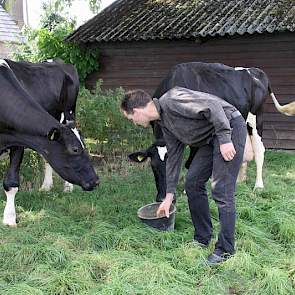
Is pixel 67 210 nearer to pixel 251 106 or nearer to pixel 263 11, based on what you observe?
pixel 251 106

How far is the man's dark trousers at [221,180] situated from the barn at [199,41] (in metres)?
6.34

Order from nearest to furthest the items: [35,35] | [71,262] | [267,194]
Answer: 1. [71,262]
2. [267,194]
3. [35,35]

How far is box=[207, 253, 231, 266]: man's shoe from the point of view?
3.94m

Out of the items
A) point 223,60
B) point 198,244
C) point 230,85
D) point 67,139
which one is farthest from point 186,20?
point 198,244

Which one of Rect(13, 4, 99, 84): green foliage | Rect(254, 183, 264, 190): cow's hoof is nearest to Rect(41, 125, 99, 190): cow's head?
Rect(254, 183, 264, 190): cow's hoof

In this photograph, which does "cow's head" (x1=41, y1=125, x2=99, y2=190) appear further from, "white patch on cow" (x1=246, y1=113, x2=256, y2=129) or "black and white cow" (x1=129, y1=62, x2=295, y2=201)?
"white patch on cow" (x1=246, y1=113, x2=256, y2=129)

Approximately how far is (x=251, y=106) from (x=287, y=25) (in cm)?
353

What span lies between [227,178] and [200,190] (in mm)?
377

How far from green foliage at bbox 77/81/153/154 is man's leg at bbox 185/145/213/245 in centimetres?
454

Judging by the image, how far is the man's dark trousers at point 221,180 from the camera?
3.89 metres

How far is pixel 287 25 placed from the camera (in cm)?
971

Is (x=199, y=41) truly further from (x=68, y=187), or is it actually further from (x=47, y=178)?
(x=68, y=187)

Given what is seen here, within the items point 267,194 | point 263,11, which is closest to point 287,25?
point 263,11

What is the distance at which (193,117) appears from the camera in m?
3.79
